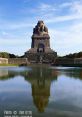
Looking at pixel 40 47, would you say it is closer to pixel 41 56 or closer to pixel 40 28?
pixel 40 28

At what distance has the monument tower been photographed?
130125 millimetres

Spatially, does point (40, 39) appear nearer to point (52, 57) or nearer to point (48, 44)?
point (48, 44)

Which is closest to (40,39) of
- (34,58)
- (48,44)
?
(48,44)

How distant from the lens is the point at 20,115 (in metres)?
11.3

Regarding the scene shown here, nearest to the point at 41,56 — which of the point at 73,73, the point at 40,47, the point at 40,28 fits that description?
the point at 40,47

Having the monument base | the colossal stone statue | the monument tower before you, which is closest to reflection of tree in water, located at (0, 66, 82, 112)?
the monument base

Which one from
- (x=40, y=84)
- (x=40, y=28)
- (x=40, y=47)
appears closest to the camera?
(x=40, y=84)

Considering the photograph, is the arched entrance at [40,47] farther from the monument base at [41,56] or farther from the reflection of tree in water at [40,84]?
the reflection of tree in water at [40,84]

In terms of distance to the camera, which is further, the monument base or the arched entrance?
the arched entrance

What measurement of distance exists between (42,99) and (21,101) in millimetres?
1615

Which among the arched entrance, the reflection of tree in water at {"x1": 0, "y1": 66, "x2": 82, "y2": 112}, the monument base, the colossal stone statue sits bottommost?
the reflection of tree in water at {"x1": 0, "y1": 66, "x2": 82, "y2": 112}

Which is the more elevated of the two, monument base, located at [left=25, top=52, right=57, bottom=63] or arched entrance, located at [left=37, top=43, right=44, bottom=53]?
arched entrance, located at [left=37, top=43, right=44, bottom=53]

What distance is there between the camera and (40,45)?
140 metres

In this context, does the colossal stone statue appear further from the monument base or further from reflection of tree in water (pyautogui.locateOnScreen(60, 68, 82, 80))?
reflection of tree in water (pyautogui.locateOnScreen(60, 68, 82, 80))
